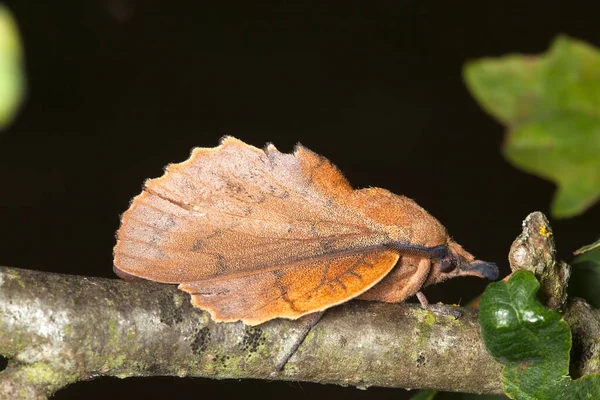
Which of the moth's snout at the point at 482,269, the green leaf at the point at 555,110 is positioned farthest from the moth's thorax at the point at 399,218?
the green leaf at the point at 555,110

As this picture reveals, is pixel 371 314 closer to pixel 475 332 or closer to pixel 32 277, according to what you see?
pixel 475 332

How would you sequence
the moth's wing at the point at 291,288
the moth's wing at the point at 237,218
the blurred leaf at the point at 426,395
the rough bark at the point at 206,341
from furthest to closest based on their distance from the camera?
the blurred leaf at the point at 426,395 < the moth's wing at the point at 237,218 < the moth's wing at the point at 291,288 < the rough bark at the point at 206,341

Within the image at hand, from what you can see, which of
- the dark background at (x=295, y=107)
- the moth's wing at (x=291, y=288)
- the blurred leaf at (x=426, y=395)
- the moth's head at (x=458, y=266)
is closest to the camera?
the moth's wing at (x=291, y=288)

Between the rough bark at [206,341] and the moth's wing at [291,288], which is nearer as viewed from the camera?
the rough bark at [206,341]

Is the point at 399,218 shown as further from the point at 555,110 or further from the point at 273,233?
the point at 555,110

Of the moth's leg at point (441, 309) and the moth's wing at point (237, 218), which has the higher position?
the moth's wing at point (237, 218)

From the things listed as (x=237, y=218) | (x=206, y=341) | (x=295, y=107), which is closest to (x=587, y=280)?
(x=237, y=218)

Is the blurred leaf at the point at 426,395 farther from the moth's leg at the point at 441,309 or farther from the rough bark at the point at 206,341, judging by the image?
the moth's leg at the point at 441,309
